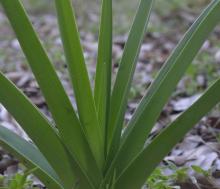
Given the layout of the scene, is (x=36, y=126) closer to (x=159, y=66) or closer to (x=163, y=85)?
(x=163, y=85)

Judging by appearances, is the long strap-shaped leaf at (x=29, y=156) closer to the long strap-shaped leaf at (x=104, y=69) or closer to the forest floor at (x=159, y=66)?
the long strap-shaped leaf at (x=104, y=69)

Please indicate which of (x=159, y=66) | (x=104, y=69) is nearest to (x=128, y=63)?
(x=104, y=69)

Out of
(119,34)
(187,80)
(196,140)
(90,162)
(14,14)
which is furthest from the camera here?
(119,34)

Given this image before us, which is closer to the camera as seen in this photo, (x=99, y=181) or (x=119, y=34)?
(x=99, y=181)

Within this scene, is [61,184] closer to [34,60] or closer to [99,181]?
[99,181]

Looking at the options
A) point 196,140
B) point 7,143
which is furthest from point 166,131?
point 196,140

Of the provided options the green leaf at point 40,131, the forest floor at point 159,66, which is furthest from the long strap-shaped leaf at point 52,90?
the forest floor at point 159,66
